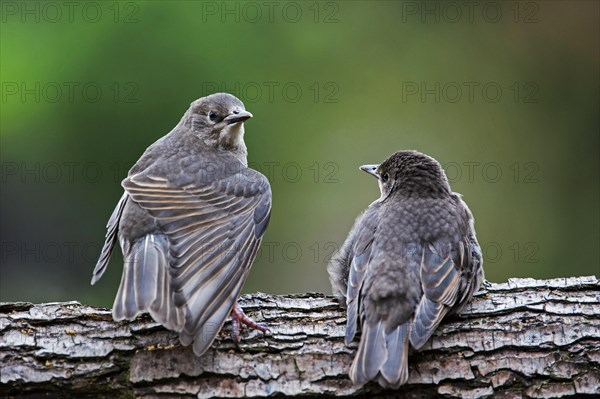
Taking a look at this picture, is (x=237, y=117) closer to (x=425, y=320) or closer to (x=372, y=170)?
(x=372, y=170)

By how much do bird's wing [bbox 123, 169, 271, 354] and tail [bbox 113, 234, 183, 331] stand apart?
0.19 ft

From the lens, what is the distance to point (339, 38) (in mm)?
11148

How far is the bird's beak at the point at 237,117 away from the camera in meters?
6.99

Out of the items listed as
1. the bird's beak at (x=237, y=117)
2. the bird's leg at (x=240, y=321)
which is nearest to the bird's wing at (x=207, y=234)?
the bird's leg at (x=240, y=321)

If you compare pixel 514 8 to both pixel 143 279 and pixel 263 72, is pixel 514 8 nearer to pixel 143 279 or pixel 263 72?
pixel 263 72

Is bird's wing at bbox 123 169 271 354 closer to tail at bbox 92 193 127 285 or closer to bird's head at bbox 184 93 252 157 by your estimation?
tail at bbox 92 193 127 285

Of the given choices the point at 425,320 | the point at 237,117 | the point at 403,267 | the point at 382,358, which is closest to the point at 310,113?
the point at 237,117

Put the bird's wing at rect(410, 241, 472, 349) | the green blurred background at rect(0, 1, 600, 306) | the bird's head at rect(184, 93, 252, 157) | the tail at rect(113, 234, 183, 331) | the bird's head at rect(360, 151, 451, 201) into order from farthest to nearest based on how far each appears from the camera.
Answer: the green blurred background at rect(0, 1, 600, 306) < the bird's head at rect(184, 93, 252, 157) < the bird's head at rect(360, 151, 451, 201) < the bird's wing at rect(410, 241, 472, 349) < the tail at rect(113, 234, 183, 331)

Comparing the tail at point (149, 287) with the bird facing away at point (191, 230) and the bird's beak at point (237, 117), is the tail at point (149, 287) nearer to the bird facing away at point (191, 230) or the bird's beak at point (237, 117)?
the bird facing away at point (191, 230)

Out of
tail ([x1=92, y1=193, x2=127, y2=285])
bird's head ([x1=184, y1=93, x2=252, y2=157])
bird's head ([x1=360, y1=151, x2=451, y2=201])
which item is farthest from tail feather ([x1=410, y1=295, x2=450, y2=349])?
bird's head ([x1=184, y1=93, x2=252, y2=157])

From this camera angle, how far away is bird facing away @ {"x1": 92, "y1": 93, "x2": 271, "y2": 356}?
17.6 feet

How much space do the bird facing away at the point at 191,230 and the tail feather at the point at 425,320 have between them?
3.75 ft

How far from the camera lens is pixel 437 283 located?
5.70 m

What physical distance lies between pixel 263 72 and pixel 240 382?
5.69m
